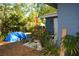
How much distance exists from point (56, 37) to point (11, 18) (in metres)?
2.16

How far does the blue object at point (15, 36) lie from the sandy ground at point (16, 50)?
0.23 m

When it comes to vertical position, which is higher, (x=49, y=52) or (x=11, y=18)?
(x=11, y=18)

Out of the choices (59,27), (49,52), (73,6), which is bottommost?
(49,52)

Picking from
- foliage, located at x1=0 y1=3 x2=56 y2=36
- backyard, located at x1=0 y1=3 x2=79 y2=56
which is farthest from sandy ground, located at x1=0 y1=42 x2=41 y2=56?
foliage, located at x1=0 y1=3 x2=56 y2=36

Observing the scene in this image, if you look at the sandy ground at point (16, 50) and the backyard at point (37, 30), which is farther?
the sandy ground at point (16, 50)

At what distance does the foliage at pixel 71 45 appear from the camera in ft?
41.0

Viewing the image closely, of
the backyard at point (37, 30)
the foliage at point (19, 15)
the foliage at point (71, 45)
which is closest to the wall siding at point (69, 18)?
the backyard at point (37, 30)

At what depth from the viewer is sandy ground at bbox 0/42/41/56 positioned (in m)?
12.5

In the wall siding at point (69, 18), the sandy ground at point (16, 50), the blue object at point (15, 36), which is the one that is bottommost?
the sandy ground at point (16, 50)

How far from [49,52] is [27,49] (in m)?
0.99

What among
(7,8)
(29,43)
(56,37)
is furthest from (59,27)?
(7,8)

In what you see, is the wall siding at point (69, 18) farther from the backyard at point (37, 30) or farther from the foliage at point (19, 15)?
the foliage at point (19, 15)

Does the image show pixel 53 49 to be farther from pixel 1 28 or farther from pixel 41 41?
pixel 1 28

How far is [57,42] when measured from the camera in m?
12.4
